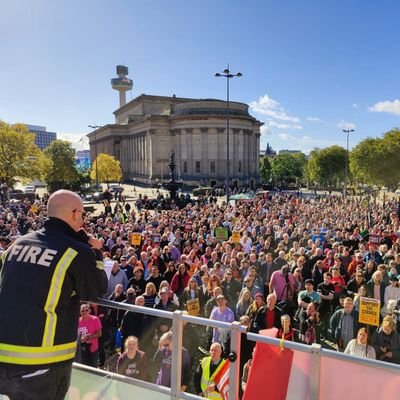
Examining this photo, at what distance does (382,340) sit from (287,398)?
4578mm

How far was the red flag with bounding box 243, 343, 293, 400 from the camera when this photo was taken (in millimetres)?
2750

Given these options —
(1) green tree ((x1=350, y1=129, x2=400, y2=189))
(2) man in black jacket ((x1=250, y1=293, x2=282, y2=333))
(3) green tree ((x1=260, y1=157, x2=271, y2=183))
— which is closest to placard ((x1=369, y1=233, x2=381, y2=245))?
(2) man in black jacket ((x1=250, y1=293, x2=282, y2=333))

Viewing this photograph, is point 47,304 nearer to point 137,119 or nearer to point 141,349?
point 141,349

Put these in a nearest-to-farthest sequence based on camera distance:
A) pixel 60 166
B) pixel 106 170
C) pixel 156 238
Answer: pixel 156 238, pixel 60 166, pixel 106 170

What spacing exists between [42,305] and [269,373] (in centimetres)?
168

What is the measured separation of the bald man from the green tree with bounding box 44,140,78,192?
57.8m

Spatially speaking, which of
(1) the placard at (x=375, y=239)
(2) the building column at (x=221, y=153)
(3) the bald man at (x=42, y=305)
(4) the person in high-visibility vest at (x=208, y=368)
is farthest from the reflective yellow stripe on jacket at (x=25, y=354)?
(2) the building column at (x=221, y=153)

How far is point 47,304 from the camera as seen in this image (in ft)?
8.01

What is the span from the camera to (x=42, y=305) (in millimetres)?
2432

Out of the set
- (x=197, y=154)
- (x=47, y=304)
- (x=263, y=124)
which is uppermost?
(x=263, y=124)

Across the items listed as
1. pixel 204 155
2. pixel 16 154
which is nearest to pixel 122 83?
pixel 204 155

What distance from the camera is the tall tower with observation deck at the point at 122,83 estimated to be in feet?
567

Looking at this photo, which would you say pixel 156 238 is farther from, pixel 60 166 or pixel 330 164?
pixel 330 164

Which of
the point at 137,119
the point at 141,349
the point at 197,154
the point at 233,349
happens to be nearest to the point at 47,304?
the point at 233,349
